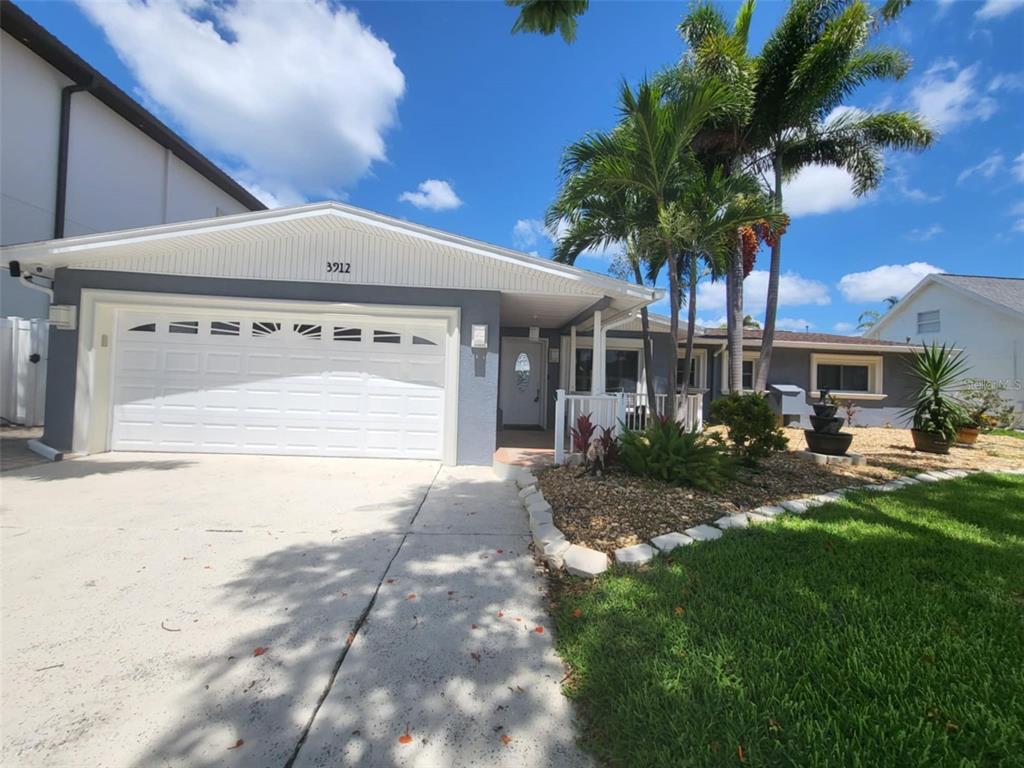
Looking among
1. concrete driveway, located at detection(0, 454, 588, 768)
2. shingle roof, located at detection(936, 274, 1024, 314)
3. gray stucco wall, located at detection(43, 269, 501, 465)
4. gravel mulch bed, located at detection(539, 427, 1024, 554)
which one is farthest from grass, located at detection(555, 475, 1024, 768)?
shingle roof, located at detection(936, 274, 1024, 314)

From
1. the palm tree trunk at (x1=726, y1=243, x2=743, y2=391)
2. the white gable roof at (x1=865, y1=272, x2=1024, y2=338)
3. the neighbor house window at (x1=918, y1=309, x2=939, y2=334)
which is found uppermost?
the white gable roof at (x1=865, y1=272, x2=1024, y2=338)

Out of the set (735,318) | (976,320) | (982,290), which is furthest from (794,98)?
(982,290)

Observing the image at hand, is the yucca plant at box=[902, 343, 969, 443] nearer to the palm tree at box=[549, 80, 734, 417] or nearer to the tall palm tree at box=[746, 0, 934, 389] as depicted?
the tall palm tree at box=[746, 0, 934, 389]

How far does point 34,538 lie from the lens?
12.1ft

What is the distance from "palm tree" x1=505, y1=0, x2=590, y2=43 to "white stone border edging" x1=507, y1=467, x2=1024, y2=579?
467 cm

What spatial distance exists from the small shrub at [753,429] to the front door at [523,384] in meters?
5.44

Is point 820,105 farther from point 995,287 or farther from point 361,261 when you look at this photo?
point 995,287

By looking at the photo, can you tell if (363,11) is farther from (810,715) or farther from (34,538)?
(810,715)

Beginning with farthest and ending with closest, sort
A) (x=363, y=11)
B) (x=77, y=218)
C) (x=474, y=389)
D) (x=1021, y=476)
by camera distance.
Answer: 1. (x=77, y=218)
2. (x=363, y=11)
3. (x=474, y=389)
4. (x=1021, y=476)

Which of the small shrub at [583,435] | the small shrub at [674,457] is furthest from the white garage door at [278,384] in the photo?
the small shrub at [674,457]

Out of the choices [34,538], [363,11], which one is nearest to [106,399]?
[34,538]

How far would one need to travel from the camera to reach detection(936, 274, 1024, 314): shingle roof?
16.6 meters

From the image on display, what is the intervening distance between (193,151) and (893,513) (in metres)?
16.4

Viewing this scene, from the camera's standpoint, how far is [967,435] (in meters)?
9.20
